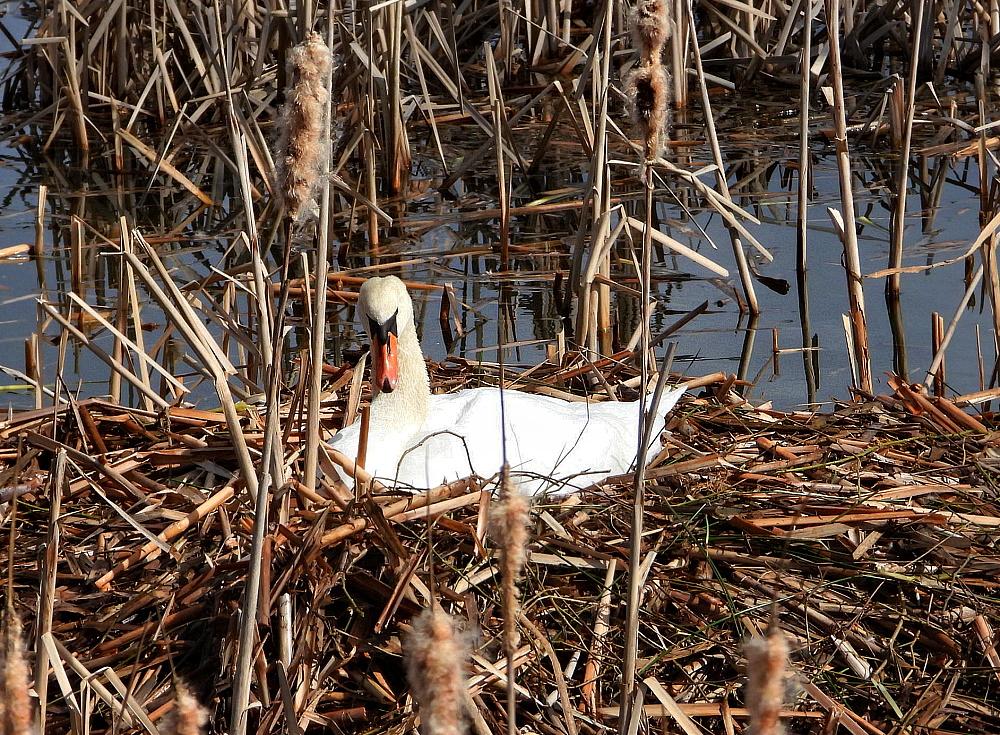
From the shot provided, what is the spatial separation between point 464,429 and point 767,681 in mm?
2336

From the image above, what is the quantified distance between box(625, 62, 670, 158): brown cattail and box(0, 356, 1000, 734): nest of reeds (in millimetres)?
946

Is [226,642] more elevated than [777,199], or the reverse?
[777,199]

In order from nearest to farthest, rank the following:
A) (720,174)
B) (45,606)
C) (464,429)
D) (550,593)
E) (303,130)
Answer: (303,130) < (45,606) < (550,593) < (464,429) < (720,174)

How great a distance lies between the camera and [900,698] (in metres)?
2.60

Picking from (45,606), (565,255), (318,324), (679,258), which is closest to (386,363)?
(318,324)

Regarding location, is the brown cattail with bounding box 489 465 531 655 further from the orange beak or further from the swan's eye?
the swan's eye

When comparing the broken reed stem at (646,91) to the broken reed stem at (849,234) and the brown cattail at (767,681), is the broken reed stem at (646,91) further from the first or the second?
the broken reed stem at (849,234)

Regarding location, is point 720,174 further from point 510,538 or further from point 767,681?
point 767,681

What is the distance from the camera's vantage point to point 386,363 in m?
3.58

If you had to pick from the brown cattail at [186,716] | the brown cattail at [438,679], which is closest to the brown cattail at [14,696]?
the brown cattail at [186,716]

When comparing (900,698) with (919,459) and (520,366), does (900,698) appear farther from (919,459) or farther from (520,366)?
(520,366)

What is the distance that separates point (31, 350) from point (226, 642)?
2.59 m

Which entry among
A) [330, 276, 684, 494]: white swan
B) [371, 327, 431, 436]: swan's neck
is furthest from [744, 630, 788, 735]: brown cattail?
[371, 327, 431, 436]: swan's neck

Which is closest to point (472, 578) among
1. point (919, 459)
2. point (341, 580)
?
point (341, 580)
